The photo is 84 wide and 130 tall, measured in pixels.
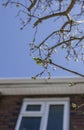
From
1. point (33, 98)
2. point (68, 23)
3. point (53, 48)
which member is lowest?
point (53, 48)

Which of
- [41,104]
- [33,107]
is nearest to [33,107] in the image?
[33,107]

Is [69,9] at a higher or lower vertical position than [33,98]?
lower

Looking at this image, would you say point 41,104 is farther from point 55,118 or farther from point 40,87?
point 55,118

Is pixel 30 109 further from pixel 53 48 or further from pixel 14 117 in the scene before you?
pixel 53 48

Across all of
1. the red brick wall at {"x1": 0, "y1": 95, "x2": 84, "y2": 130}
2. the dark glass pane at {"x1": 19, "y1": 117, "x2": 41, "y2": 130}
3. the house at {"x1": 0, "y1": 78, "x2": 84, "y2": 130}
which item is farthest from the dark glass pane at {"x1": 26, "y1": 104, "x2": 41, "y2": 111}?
the dark glass pane at {"x1": 19, "y1": 117, "x2": 41, "y2": 130}

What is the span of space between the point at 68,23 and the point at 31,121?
330cm

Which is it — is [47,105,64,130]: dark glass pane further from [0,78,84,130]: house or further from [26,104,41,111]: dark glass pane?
[26,104,41,111]: dark glass pane

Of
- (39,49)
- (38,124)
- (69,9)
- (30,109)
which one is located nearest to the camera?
(69,9)

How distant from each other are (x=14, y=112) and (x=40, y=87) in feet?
3.07

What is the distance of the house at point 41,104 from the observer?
706cm

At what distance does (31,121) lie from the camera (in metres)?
7.28

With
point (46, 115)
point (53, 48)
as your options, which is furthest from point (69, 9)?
point (46, 115)

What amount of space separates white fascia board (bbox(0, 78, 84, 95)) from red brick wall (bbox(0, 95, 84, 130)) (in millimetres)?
183

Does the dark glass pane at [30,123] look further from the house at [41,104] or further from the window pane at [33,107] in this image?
the window pane at [33,107]
